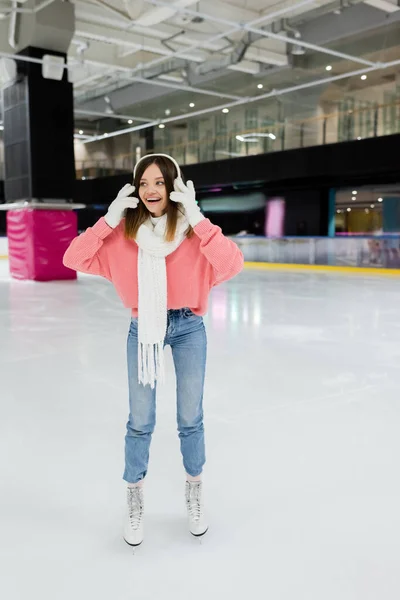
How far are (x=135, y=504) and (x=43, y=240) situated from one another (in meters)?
11.3

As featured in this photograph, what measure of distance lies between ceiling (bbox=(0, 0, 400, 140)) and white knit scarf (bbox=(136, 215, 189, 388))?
349 inches

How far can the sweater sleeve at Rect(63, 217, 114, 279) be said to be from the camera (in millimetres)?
1833

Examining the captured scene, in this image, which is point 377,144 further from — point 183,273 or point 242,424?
point 183,273

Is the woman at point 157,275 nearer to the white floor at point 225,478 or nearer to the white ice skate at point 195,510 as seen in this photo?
the white ice skate at point 195,510

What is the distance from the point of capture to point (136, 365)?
6.36ft

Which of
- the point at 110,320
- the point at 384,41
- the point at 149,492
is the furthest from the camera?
the point at 384,41

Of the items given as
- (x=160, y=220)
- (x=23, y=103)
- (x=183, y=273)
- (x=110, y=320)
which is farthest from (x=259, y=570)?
(x=23, y=103)

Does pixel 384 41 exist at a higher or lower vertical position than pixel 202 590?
higher

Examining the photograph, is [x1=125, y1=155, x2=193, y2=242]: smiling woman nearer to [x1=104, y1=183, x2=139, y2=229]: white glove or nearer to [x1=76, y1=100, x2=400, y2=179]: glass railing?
[x1=104, y1=183, x2=139, y2=229]: white glove

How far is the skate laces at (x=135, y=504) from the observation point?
2.00 meters

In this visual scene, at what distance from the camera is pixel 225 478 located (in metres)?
2.52

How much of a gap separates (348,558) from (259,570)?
1.02ft

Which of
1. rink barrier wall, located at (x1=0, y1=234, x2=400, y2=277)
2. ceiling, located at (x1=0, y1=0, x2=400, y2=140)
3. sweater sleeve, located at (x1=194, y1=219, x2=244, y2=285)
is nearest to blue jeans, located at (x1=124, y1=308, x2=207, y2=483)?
sweater sleeve, located at (x1=194, y1=219, x2=244, y2=285)

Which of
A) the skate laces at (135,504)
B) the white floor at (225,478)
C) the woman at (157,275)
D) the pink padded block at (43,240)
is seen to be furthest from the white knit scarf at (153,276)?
the pink padded block at (43,240)
